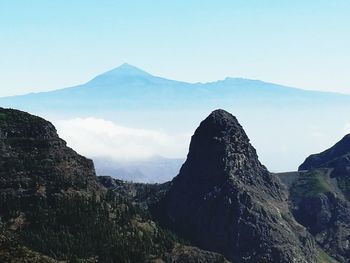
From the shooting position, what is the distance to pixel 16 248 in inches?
6073

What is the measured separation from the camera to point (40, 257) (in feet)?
510

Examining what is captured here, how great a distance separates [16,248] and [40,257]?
239 inches
